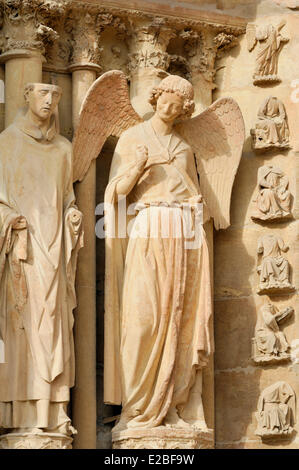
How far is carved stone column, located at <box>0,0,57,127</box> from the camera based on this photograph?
1436 centimetres

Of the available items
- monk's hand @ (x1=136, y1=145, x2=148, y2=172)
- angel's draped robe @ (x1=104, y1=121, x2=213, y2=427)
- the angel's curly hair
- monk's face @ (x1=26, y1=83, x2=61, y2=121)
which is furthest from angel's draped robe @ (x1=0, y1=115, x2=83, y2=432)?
the angel's curly hair

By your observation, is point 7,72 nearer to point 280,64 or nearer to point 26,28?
point 26,28

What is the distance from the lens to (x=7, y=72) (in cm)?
1445

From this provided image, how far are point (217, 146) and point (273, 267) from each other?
1.03 metres

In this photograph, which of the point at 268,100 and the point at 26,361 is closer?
the point at 26,361

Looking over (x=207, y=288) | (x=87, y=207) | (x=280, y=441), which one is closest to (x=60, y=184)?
(x=87, y=207)

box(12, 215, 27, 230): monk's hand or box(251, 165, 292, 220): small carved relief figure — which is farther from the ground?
box(251, 165, 292, 220): small carved relief figure

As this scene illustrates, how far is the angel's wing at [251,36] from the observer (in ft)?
50.0

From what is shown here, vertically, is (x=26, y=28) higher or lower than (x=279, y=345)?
higher

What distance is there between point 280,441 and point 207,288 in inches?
50.9

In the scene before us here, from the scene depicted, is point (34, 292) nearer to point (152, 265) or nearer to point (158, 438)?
point (152, 265)

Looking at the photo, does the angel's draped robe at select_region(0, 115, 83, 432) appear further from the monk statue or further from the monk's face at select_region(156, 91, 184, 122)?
the monk's face at select_region(156, 91, 184, 122)
